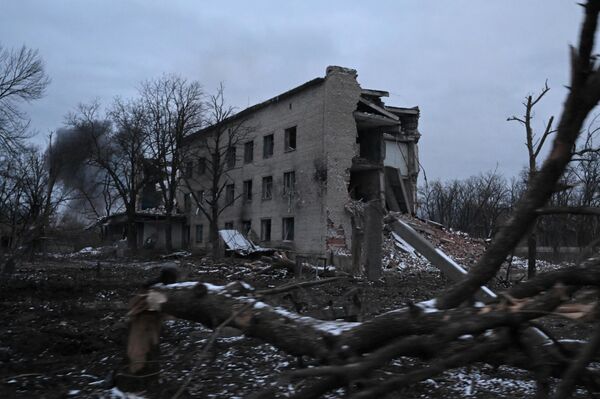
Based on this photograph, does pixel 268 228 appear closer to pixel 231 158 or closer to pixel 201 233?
pixel 231 158

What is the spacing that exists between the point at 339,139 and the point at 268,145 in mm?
6446

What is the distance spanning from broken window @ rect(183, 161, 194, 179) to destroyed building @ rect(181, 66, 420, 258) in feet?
15.7

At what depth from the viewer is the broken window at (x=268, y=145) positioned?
3170 cm

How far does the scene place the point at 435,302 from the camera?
131 inches

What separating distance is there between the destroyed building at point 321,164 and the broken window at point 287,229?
0.19 ft

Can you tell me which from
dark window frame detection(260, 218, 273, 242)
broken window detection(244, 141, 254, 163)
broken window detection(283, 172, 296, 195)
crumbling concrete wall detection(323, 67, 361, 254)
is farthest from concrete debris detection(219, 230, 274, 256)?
broken window detection(244, 141, 254, 163)

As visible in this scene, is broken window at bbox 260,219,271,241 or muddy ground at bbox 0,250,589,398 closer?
muddy ground at bbox 0,250,589,398

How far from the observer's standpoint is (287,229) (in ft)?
96.2

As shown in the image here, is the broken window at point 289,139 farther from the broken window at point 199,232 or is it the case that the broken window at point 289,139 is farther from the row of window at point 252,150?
the broken window at point 199,232

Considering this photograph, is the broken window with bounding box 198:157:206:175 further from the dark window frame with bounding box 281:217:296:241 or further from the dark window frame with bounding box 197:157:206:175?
the dark window frame with bounding box 281:217:296:241

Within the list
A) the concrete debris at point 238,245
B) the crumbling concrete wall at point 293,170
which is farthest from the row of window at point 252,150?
the concrete debris at point 238,245

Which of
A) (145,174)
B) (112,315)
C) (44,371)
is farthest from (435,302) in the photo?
(145,174)

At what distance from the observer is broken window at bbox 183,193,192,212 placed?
135ft

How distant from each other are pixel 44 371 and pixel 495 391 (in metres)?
4.57
